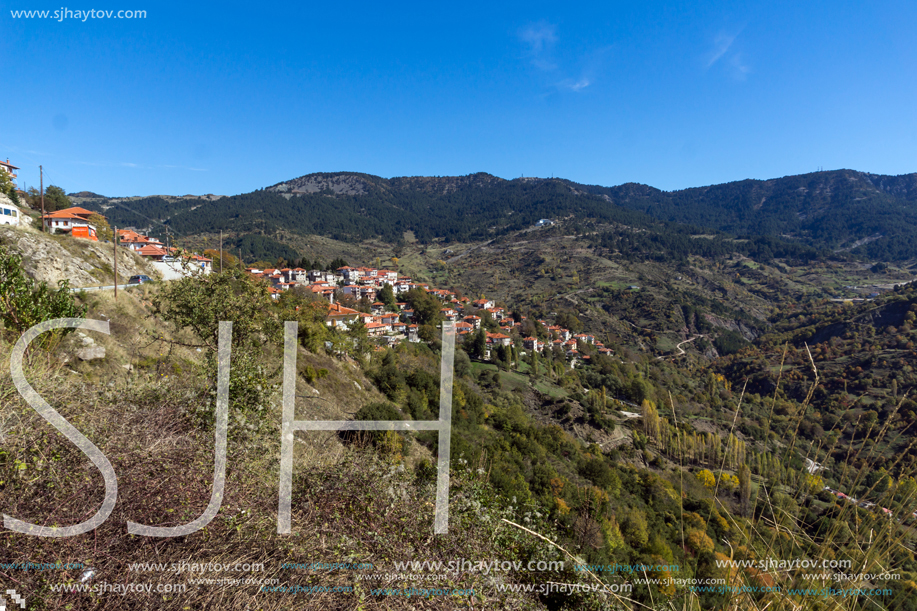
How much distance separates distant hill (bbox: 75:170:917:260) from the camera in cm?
11600

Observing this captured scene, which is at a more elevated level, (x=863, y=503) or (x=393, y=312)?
(x=863, y=503)

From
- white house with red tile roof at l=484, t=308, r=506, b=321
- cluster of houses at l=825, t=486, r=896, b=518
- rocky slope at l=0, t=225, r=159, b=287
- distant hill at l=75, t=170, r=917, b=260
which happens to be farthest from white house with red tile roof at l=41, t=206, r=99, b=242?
distant hill at l=75, t=170, r=917, b=260

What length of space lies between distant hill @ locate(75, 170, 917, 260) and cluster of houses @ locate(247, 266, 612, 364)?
141ft

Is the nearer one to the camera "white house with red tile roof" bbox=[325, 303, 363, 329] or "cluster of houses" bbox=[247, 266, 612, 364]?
"white house with red tile roof" bbox=[325, 303, 363, 329]

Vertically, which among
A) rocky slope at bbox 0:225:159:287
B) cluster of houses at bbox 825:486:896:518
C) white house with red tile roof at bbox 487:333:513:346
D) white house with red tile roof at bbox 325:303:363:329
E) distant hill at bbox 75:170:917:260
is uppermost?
distant hill at bbox 75:170:917:260

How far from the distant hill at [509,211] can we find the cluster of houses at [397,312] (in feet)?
141

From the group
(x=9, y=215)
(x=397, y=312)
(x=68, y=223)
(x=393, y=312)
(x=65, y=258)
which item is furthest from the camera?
(x=397, y=312)

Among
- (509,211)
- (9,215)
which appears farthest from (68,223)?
(509,211)

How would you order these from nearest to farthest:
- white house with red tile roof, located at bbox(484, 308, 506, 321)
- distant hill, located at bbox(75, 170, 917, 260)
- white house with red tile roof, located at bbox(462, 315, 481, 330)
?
white house with red tile roof, located at bbox(462, 315, 481, 330)
white house with red tile roof, located at bbox(484, 308, 506, 321)
distant hill, located at bbox(75, 170, 917, 260)

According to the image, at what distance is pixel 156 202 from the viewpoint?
13638cm

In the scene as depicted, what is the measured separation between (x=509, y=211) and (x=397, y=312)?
120714 millimetres

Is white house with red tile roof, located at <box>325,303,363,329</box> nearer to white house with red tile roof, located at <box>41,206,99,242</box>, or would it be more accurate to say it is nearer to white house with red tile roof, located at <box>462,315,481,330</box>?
white house with red tile roof, located at <box>41,206,99,242</box>

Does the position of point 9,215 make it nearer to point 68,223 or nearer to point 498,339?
point 68,223

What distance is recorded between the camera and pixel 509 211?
15662cm
